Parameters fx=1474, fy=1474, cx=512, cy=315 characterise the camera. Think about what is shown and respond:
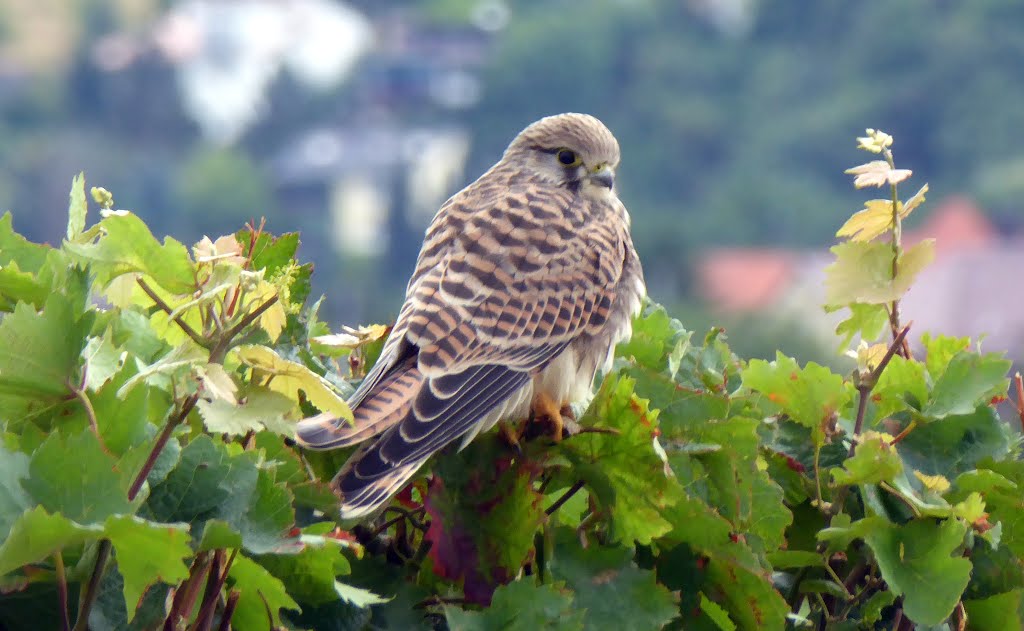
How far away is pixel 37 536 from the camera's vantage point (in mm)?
1042

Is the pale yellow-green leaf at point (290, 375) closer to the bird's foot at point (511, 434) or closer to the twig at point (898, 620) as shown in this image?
the bird's foot at point (511, 434)

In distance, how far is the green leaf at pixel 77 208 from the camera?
1313mm

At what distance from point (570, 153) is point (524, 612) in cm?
179

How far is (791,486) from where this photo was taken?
1555 millimetres

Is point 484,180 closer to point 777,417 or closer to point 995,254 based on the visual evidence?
point 777,417

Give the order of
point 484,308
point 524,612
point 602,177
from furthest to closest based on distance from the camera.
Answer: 1. point 602,177
2. point 484,308
3. point 524,612

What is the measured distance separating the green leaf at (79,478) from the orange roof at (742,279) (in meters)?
43.6

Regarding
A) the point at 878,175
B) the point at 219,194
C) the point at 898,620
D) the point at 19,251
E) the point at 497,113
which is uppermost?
the point at 878,175

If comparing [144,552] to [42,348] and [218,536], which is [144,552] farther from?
[42,348]

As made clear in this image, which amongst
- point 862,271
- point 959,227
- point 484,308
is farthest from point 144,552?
point 959,227

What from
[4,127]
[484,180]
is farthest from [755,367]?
[4,127]

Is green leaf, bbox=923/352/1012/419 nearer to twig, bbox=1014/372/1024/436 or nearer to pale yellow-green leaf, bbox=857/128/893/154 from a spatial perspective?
twig, bbox=1014/372/1024/436

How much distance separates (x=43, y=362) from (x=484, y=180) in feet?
5.57

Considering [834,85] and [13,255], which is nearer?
[13,255]
